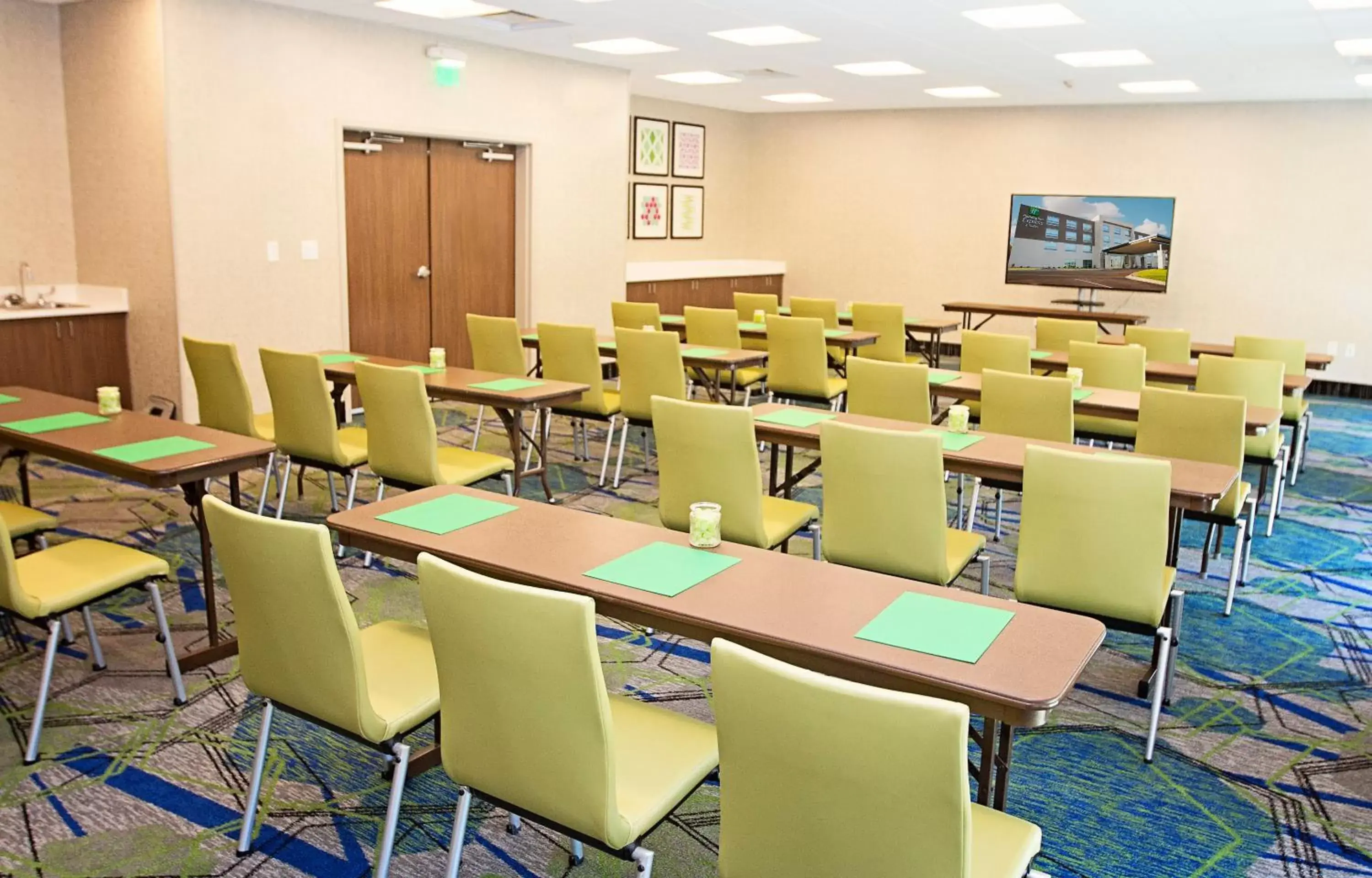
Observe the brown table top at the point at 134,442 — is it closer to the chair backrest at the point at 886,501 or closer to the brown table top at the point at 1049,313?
the chair backrest at the point at 886,501

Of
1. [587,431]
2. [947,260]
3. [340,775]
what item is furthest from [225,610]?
[947,260]

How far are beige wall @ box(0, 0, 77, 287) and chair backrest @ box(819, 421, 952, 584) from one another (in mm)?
6176

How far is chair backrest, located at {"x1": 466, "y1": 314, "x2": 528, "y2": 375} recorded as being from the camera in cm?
669

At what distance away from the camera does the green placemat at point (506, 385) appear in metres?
5.40

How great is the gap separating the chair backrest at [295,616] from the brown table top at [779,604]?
1.37 ft

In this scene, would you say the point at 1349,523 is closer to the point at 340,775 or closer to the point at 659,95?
the point at 340,775

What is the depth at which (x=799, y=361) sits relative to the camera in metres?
7.21

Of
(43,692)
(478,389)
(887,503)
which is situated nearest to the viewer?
(43,692)

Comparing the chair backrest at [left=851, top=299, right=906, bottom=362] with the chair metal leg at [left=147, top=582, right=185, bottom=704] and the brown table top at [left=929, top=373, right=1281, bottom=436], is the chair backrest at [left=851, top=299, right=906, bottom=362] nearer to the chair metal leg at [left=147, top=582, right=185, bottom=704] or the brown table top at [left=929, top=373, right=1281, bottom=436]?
the brown table top at [left=929, top=373, right=1281, bottom=436]

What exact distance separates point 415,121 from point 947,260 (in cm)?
729

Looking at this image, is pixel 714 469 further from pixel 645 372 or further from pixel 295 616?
pixel 645 372

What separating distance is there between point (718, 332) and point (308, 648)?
19.6 feet

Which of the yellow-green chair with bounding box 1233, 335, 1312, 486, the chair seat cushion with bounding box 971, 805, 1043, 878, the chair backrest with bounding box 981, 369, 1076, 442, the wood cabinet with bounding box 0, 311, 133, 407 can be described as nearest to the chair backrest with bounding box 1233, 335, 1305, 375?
the yellow-green chair with bounding box 1233, 335, 1312, 486

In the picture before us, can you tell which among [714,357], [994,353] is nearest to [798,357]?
[714,357]
